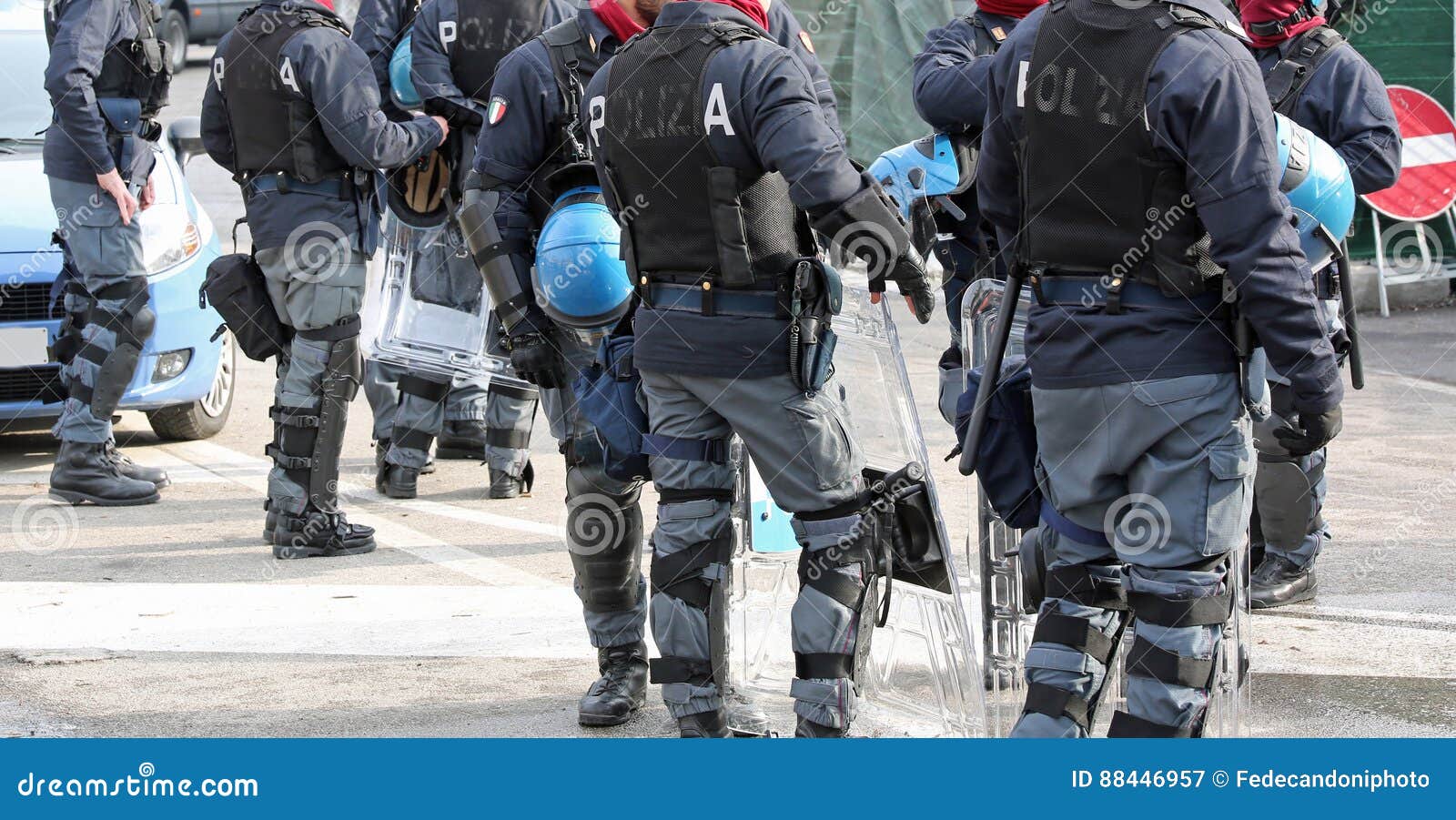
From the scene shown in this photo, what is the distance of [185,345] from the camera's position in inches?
321

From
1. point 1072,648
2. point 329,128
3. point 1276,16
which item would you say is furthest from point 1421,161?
point 1072,648

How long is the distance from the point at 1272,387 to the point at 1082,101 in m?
1.81

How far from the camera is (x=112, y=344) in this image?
754 cm

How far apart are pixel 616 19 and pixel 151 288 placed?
13.2 ft

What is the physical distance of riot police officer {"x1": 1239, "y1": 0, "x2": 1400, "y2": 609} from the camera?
5.47 metres

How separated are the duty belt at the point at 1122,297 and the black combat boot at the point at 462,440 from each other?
16.8 ft

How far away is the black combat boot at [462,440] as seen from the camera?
855cm

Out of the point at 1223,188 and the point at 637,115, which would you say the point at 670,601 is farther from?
the point at 1223,188

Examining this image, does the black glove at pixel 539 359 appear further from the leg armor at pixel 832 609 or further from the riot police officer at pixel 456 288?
the riot police officer at pixel 456 288

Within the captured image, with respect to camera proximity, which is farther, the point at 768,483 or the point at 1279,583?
the point at 1279,583

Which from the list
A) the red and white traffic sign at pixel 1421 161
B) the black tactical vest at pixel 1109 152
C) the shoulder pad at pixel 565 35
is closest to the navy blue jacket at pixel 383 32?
the shoulder pad at pixel 565 35

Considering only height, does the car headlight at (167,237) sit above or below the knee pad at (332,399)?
above

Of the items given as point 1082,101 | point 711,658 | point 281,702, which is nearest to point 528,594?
point 281,702

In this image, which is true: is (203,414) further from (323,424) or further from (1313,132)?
(1313,132)
